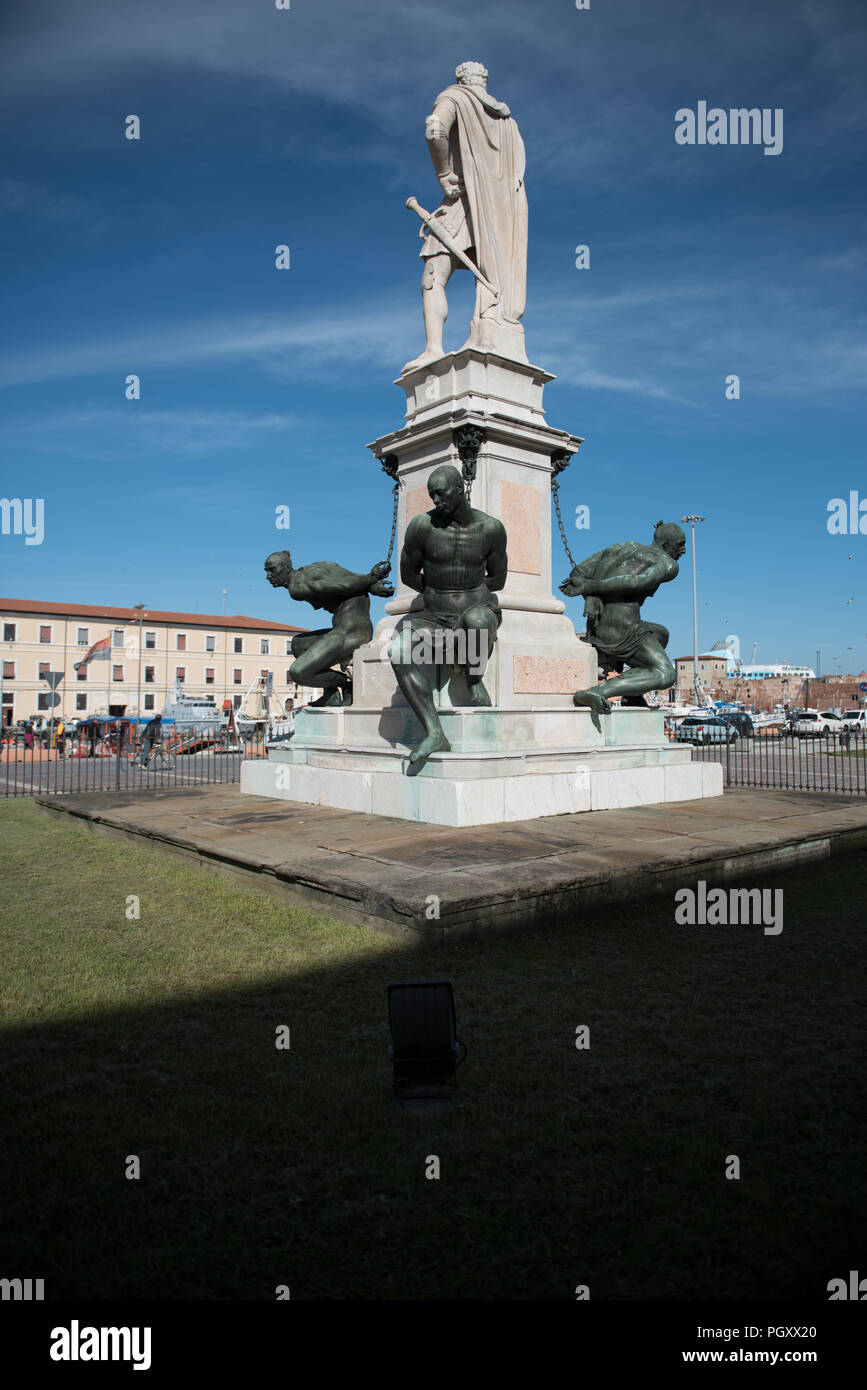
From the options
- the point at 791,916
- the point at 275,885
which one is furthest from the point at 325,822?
the point at 791,916

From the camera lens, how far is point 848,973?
414 cm

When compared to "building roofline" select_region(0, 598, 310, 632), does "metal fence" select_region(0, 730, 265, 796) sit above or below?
below

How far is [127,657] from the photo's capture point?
241ft

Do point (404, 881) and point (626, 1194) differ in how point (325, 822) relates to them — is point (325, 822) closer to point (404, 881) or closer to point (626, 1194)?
point (404, 881)

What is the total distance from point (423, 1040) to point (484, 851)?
2.98 meters

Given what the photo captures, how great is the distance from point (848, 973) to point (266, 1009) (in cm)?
275

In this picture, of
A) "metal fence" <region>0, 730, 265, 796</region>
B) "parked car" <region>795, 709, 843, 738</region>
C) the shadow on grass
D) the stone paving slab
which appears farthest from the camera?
"parked car" <region>795, 709, 843, 738</region>

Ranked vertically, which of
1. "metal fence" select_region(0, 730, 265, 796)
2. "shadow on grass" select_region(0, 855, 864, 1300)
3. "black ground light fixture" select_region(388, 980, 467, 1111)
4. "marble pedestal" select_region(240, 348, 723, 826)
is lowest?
"metal fence" select_region(0, 730, 265, 796)

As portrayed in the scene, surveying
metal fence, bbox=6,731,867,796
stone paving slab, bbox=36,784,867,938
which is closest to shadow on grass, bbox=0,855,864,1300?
stone paving slab, bbox=36,784,867,938

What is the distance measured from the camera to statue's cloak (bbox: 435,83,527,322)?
10.1 meters

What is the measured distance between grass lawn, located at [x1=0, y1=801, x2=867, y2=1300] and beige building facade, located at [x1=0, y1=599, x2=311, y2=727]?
61.7 meters

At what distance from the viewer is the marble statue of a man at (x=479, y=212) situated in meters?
10.0

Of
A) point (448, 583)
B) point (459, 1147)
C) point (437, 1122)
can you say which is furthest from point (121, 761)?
point (459, 1147)

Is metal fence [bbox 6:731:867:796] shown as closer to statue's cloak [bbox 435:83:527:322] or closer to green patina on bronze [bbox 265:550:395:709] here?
green patina on bronze [bbox 265:550:395:709]
